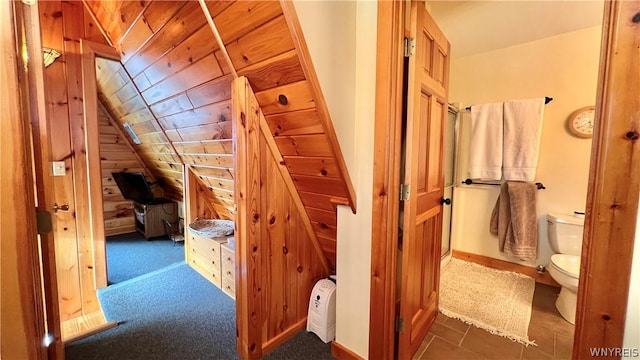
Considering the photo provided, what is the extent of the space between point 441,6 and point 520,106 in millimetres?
1314

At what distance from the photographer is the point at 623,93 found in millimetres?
630

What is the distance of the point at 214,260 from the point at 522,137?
3187mm

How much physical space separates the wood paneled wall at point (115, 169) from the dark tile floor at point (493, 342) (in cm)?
448

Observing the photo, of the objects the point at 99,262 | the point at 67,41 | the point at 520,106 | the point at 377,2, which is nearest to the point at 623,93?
the point at 377,2

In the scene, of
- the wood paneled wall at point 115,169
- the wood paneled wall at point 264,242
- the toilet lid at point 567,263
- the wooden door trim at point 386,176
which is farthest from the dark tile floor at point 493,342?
the wood paneled wall at point 115,169

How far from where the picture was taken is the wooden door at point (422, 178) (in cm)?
126

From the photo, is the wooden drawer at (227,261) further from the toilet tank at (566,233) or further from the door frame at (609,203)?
the toilet tank at (566,233)

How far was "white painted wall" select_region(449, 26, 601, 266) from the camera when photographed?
2.16m

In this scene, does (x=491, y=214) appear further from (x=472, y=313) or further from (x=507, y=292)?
(x=472, y=313)

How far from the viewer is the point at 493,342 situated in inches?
66.5

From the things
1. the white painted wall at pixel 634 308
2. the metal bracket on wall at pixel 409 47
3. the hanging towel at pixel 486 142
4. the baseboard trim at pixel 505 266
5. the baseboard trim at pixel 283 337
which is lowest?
the baseboard trim at pixel 283 337

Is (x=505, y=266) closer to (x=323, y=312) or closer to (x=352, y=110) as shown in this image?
(x=323, y=312)

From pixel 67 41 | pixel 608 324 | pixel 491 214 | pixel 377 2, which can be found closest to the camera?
pixel 608 324

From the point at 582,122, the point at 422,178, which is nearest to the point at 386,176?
the point at 422,178
